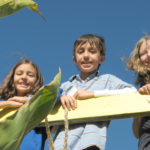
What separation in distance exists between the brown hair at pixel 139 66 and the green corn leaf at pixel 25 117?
188cm

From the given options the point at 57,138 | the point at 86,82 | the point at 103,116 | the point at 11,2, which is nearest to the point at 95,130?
the point at 57,138

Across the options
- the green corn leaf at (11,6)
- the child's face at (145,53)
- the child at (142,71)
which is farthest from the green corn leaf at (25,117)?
the child's face at (145,53)

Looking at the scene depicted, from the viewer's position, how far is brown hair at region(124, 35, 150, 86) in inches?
89.6

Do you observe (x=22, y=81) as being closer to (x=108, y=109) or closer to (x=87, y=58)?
(x=87, y=58)

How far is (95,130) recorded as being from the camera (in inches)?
61.8

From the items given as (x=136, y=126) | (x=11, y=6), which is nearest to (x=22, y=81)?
(x=136, y=126)

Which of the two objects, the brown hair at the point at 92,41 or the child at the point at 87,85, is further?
the brown hair at the point at 92,41

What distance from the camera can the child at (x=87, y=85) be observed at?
1544mm

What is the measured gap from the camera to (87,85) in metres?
2.21

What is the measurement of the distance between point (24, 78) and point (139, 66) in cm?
95

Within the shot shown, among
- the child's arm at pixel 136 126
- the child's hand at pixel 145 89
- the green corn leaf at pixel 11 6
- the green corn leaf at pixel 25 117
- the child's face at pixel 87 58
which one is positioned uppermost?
the green corn leaf at pixel 11 6

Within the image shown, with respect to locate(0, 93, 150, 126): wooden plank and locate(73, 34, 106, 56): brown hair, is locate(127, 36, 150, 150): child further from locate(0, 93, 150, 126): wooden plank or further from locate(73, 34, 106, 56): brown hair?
locate(0, 93, 150, 126): wooden plank

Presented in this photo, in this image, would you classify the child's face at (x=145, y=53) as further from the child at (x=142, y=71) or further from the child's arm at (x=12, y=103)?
the child's arm at (x=12, y=103)

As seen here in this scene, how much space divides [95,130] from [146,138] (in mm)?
456
